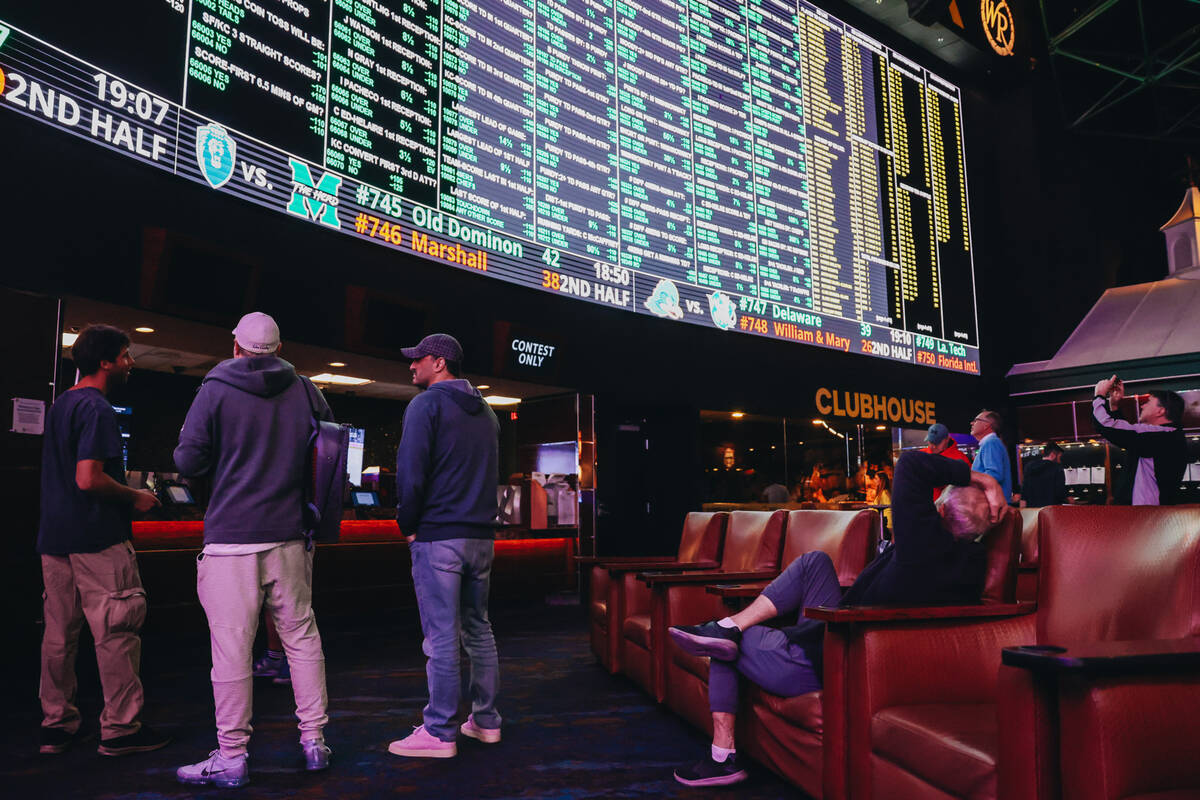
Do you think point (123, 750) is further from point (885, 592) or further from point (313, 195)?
point (313, 195)

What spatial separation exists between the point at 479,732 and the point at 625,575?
1294mm

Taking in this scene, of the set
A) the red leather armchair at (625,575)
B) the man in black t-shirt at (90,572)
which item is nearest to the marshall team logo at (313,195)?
the man in black t-shirt at (90,572)

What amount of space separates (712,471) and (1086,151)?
8.11 meters

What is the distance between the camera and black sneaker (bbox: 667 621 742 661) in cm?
256

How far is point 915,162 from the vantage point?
9.66m

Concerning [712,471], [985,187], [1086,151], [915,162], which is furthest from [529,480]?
[1086,151]

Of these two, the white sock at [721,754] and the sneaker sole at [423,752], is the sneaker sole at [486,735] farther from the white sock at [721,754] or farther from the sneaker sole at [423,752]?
the white sock at [721,754]

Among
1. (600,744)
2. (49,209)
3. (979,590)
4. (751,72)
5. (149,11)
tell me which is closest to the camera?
(979,590)

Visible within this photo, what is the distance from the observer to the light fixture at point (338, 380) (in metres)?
6.91

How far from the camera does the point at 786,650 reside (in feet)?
8.04

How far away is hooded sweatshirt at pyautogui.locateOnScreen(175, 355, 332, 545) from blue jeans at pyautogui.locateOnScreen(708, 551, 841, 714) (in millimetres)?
1441

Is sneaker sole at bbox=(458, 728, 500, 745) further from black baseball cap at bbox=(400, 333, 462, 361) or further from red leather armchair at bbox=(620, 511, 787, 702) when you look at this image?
black baseball cap at bbox=(400, 333, 462, 361)

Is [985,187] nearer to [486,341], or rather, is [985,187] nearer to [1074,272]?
[1074,272]

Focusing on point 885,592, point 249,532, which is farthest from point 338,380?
point 885,592
